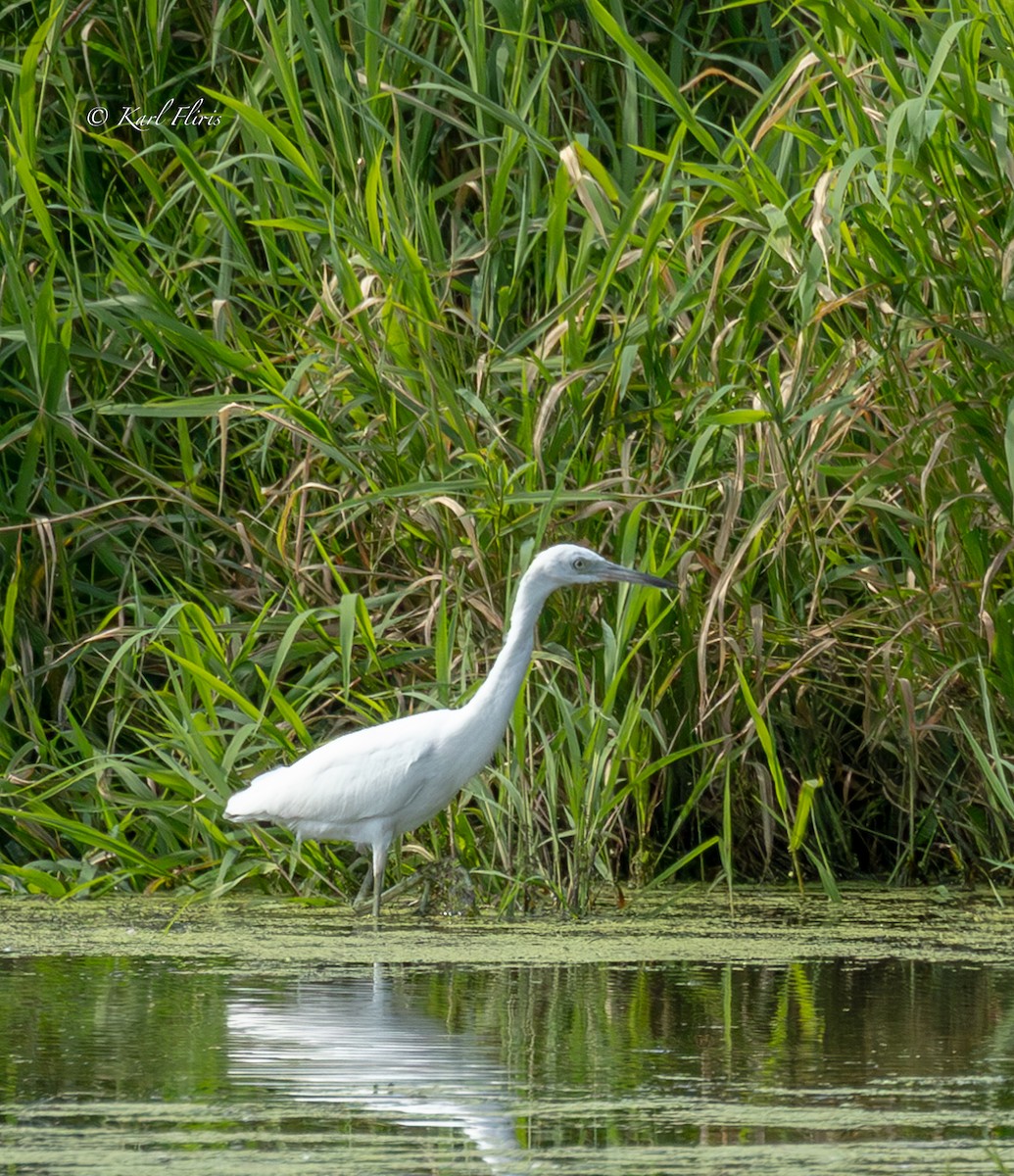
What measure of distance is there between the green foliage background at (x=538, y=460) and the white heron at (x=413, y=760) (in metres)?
0.15

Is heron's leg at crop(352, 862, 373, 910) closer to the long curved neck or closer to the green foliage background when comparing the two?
the green foliage background

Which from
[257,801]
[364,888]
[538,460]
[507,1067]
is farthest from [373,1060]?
[538,460]

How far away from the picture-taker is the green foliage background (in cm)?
512

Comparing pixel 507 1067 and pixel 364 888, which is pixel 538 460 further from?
pixel 507 1067

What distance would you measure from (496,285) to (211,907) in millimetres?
1899

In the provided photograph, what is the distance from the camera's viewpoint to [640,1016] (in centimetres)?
377

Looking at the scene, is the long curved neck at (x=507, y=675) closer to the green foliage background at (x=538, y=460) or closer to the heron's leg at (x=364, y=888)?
the green foliage background at (x=538, y=460)

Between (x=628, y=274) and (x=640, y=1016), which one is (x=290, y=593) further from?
(x=640, y=1016)

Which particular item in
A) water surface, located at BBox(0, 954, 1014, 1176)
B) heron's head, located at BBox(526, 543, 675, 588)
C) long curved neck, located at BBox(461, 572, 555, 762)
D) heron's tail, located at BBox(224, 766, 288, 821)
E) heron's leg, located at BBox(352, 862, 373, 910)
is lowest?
water surface, located at BBox(0, 954, 1014, 1176)

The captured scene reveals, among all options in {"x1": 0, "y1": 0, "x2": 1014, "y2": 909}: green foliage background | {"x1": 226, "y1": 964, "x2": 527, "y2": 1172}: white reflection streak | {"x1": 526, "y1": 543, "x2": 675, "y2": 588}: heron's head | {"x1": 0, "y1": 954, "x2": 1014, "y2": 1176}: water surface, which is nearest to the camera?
{"x1": 0, "y1": 954, "x2": 1014, "y2": 1176}: water surface

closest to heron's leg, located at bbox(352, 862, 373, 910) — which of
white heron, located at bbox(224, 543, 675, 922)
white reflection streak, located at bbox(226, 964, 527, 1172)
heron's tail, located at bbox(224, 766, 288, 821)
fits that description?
white heron, located at bbox(224, 543, 675, 922)

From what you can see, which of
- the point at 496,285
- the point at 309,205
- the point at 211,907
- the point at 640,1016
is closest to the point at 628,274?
the point at 496,285

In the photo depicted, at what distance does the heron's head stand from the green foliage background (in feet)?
0.53

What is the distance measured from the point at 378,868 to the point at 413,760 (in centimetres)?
30
